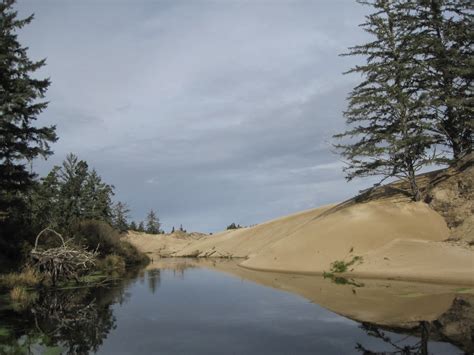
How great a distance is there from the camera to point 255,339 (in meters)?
10.3

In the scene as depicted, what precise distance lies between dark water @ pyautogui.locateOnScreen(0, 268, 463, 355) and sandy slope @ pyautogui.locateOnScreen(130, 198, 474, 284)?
24.2 feet

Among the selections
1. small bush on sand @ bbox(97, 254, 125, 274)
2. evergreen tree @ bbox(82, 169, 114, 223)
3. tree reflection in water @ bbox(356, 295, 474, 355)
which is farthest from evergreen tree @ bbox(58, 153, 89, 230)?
tree reflection in water @ bbox(356, 295, 474, 355)

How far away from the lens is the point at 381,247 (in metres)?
26.0

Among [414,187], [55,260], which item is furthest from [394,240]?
[55,260]

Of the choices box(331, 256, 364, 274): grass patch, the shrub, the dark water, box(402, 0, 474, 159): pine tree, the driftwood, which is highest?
box(402, 0, 474, 159): pine tree

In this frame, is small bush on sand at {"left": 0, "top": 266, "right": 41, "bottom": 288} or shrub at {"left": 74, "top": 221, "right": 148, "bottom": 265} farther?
shrub at {"left": 74, "top": 221, "right": 148, "bottom": 265}

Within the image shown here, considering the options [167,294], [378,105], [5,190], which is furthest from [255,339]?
[378,105]

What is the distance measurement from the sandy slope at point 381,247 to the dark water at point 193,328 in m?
7.37

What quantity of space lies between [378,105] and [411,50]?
5.33 meters

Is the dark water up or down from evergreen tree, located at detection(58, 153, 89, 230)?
down

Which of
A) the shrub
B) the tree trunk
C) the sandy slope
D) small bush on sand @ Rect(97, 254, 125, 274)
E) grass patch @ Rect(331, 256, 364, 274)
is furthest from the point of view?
the shrub

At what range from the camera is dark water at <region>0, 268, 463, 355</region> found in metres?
9.35

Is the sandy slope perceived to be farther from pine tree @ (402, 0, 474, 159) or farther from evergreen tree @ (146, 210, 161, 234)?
evergreen tree @ (146, 210, 161, 234)

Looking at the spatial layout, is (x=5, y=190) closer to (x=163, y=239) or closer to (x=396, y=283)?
(x=396, y=283)
